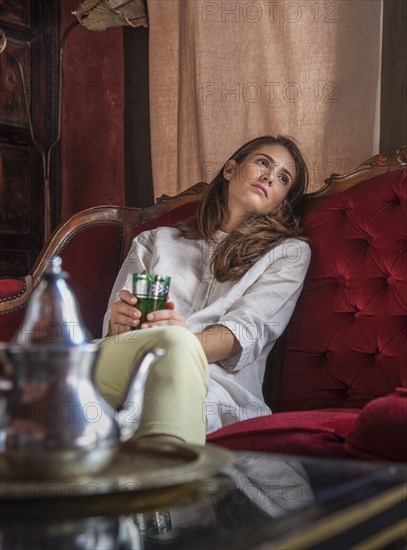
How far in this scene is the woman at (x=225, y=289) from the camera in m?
1.58

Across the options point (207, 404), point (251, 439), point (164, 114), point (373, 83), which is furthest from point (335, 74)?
point (251, 439)

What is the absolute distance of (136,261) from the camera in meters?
2.36

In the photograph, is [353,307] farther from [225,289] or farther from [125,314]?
[125,314]

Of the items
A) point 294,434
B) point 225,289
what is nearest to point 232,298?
point 225,289

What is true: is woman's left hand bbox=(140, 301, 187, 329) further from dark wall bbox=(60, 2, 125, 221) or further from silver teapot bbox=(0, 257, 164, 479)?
dark wall bbox=(60, 2, 125, 221)

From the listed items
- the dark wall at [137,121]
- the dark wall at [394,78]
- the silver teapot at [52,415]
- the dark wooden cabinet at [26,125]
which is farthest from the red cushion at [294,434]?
the dark wooden cabinet at [26,125]

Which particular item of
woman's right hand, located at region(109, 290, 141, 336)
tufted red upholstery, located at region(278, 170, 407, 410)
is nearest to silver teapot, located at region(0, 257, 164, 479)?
woman's right hand, located at region(109, 290, 141, 336)

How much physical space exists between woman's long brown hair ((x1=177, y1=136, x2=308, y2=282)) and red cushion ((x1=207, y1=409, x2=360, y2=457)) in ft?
1.87

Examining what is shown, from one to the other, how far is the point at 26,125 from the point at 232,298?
2127 millimetres

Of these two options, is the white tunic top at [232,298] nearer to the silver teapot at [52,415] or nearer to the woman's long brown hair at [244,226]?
the woman's long brown hair at [244,226]

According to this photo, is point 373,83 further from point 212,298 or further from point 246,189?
point 212,298

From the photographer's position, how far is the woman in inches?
62.2

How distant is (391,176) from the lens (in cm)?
211

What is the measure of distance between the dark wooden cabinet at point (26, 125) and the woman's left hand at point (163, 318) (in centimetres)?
210
